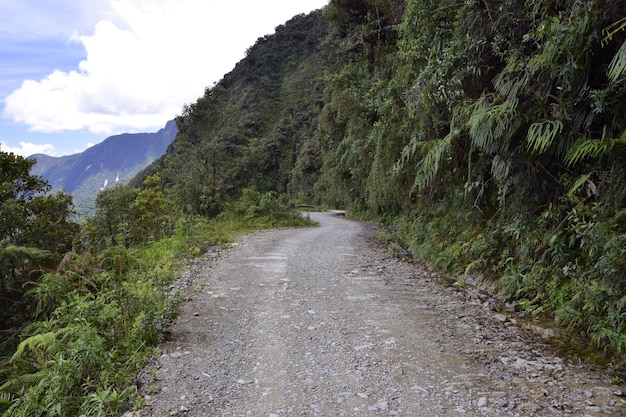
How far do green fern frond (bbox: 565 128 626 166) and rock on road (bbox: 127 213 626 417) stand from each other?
2.09m

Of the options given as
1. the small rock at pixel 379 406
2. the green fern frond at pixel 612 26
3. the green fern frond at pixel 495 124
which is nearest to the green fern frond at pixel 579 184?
the green fern frond at pixel 495 124

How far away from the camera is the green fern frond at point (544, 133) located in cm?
443

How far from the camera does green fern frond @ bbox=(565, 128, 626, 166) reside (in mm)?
3943

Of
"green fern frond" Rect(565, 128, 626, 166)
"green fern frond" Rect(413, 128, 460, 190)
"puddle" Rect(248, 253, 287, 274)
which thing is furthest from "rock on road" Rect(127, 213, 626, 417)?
"green fern frond" Rect(565, 128, 626, 166)

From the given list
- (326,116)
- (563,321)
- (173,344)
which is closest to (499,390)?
(563,321)

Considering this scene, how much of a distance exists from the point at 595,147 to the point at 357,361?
332cm

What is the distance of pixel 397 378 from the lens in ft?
10.9

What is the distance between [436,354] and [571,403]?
1.15m

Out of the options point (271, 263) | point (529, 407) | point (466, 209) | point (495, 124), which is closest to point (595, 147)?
point (495, 124)

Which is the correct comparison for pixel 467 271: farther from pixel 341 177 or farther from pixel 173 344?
pixel 341 177

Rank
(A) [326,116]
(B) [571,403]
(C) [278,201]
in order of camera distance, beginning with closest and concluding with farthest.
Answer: (B) [571,403], (C) [278,201], (A) [326,116]

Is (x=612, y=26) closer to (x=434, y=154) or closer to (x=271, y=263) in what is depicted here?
(x=434, y=154)

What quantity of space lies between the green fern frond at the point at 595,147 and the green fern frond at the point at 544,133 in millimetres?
276

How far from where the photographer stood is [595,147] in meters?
4.04
